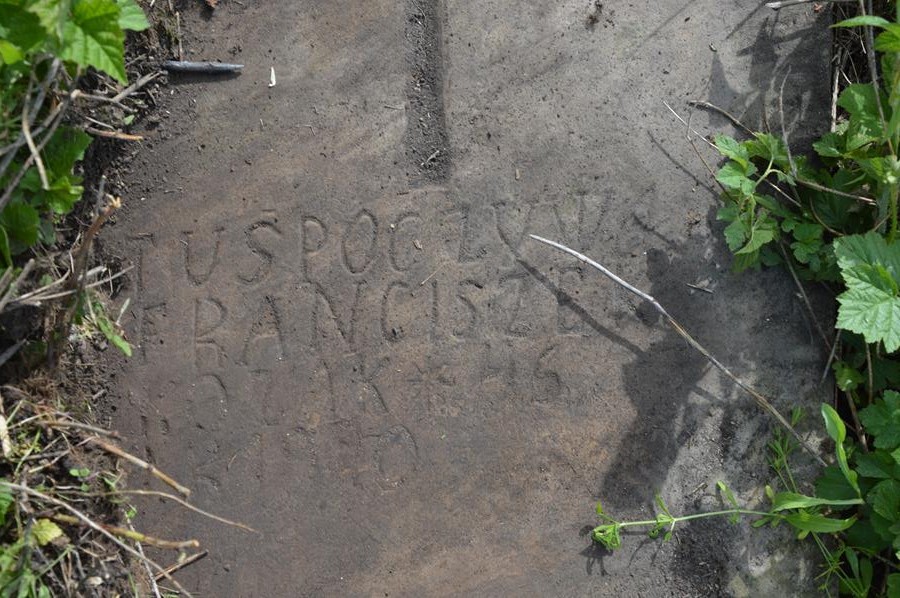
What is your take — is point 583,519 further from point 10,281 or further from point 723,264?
point 10,281

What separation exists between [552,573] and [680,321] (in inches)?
36.8

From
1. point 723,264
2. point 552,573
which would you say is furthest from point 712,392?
point 552,573

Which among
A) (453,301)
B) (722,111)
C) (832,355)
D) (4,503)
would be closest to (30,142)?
(4,503)

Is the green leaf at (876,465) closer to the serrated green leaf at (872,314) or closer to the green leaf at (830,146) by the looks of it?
the serrated green leaf at (872,314)

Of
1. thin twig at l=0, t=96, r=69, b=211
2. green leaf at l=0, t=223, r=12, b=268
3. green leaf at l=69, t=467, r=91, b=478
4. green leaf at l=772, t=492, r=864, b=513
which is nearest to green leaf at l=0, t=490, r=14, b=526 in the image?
green leaf at l=69, t=467, r=91, b=478

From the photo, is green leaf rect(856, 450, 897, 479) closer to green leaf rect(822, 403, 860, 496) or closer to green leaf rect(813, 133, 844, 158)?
green leaf rect(822, 403, 860, 496)

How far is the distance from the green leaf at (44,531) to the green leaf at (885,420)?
2.46m

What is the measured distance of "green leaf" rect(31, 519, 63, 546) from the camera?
2168 mm

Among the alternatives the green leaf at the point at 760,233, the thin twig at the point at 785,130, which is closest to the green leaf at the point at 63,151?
the green leaf at the point at 760,233

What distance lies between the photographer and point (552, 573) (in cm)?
248

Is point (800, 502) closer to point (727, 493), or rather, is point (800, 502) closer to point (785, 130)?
point (727, 493)

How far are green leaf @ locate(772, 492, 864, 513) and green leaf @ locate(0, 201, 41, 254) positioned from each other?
2411mm

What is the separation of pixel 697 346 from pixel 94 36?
1990 mm

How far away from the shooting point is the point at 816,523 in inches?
92.0
